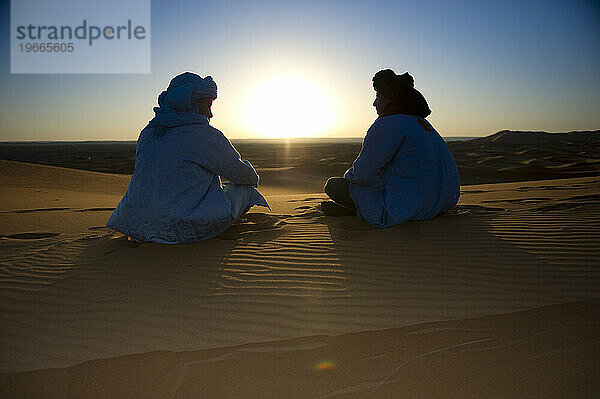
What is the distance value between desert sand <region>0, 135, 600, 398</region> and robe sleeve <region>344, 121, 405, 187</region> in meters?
0.64

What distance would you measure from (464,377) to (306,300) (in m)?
1.21

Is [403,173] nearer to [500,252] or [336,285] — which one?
[500,252]

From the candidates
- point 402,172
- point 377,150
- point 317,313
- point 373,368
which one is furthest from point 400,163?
point 373,368

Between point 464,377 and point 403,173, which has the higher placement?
point 403,173

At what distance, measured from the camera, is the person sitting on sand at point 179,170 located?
13.5ft

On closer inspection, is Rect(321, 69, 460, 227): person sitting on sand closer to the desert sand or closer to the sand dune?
the desert sand

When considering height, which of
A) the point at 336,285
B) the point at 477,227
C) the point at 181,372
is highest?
the point at 477,227

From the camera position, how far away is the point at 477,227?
15.2 feet

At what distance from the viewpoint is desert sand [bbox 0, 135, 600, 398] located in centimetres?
227

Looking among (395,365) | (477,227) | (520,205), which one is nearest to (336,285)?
(395,365)

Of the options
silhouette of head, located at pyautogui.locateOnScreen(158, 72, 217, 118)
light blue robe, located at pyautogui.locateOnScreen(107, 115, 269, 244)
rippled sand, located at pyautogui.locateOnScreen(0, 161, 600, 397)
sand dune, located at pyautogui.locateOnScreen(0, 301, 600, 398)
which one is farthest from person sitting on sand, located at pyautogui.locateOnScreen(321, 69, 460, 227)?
sand dune, located at pyautogui.locateOnScreen(0, 301, 600, 398)

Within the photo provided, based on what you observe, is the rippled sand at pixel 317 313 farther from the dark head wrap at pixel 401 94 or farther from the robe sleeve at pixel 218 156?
the dark head wrap at pixel 401 94

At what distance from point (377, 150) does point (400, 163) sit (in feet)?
0.96

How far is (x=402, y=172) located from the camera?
14.9 ft
